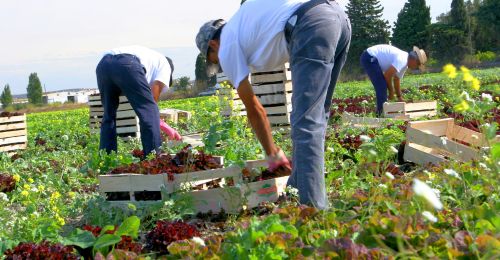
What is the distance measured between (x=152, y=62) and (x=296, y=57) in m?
2.80

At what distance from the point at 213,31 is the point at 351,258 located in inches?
85.4

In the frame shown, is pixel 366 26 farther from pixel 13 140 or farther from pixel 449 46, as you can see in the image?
pixel 13 140

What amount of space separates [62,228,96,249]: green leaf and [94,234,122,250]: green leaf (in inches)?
2.4

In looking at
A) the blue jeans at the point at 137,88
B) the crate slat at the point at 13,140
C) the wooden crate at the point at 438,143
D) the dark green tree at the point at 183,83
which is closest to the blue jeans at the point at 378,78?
the wooden crate at the point at 438,143

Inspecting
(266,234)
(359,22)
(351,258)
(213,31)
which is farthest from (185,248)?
→ (359,22)

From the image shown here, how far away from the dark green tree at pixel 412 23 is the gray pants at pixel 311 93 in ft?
163

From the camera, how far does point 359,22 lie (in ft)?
179

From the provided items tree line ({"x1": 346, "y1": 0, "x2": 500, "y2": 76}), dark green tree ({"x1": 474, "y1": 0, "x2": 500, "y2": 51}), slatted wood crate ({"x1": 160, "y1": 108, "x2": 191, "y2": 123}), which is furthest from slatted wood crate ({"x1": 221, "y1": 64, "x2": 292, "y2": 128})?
dark green tree ({"x1": 474, "y1": 0, "x2": 500, "y2": 51})

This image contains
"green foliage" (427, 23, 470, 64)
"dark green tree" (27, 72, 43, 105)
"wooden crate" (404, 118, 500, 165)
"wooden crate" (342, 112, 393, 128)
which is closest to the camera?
"wooden crate" (404, 118, 500, 165)

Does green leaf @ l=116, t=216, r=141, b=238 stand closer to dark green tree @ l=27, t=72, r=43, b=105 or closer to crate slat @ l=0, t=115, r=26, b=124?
crate slat @ l=0, t=115, r=26, b=124

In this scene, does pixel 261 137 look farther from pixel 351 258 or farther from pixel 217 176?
pixel 351 258

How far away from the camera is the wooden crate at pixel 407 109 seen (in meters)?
8.48

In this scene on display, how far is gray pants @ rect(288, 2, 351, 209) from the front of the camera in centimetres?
347

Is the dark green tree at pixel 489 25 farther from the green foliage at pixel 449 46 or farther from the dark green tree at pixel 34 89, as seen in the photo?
the dark green tree at pixel 34 89
